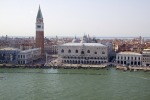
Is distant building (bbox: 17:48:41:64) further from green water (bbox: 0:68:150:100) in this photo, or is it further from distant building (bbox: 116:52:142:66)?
distant building (bbox: 116:52:142:66)

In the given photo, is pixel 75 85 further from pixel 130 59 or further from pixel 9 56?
pixel 9 56

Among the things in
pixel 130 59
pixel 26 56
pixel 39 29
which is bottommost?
pixel 130 59

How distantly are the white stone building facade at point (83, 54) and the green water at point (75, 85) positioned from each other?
3628 millimetres

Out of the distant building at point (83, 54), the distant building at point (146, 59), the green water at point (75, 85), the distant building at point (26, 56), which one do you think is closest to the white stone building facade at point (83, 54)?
the distant building at point (83, 54)

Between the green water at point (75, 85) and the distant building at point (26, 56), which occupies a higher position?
the distant building at point (26, 56)

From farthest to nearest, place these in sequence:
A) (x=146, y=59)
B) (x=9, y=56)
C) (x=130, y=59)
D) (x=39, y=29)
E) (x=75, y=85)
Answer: (x=39, y=29) < (x=9, y=56) < (x=130, y=59) < (x=146, y=59) < (x=75, y=85)

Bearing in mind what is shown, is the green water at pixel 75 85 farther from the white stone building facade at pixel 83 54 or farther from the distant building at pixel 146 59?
the white stone building facade at pixel 83 54

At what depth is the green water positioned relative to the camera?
11852 mm

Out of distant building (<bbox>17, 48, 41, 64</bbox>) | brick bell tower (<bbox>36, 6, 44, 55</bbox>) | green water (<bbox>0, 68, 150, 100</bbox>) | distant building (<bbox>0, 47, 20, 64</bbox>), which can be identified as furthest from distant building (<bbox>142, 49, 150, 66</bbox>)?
distant building (<bbox>0, 47, 20, 64</bbox>)

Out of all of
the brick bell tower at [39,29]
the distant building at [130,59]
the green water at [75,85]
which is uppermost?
the brick bell tower at [39,29]

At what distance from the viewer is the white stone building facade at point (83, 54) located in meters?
22.1

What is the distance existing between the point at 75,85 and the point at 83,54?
8412 millimetres

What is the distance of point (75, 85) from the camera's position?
14.0 meters

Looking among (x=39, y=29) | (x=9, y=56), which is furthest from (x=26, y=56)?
(x=39, y=29)
